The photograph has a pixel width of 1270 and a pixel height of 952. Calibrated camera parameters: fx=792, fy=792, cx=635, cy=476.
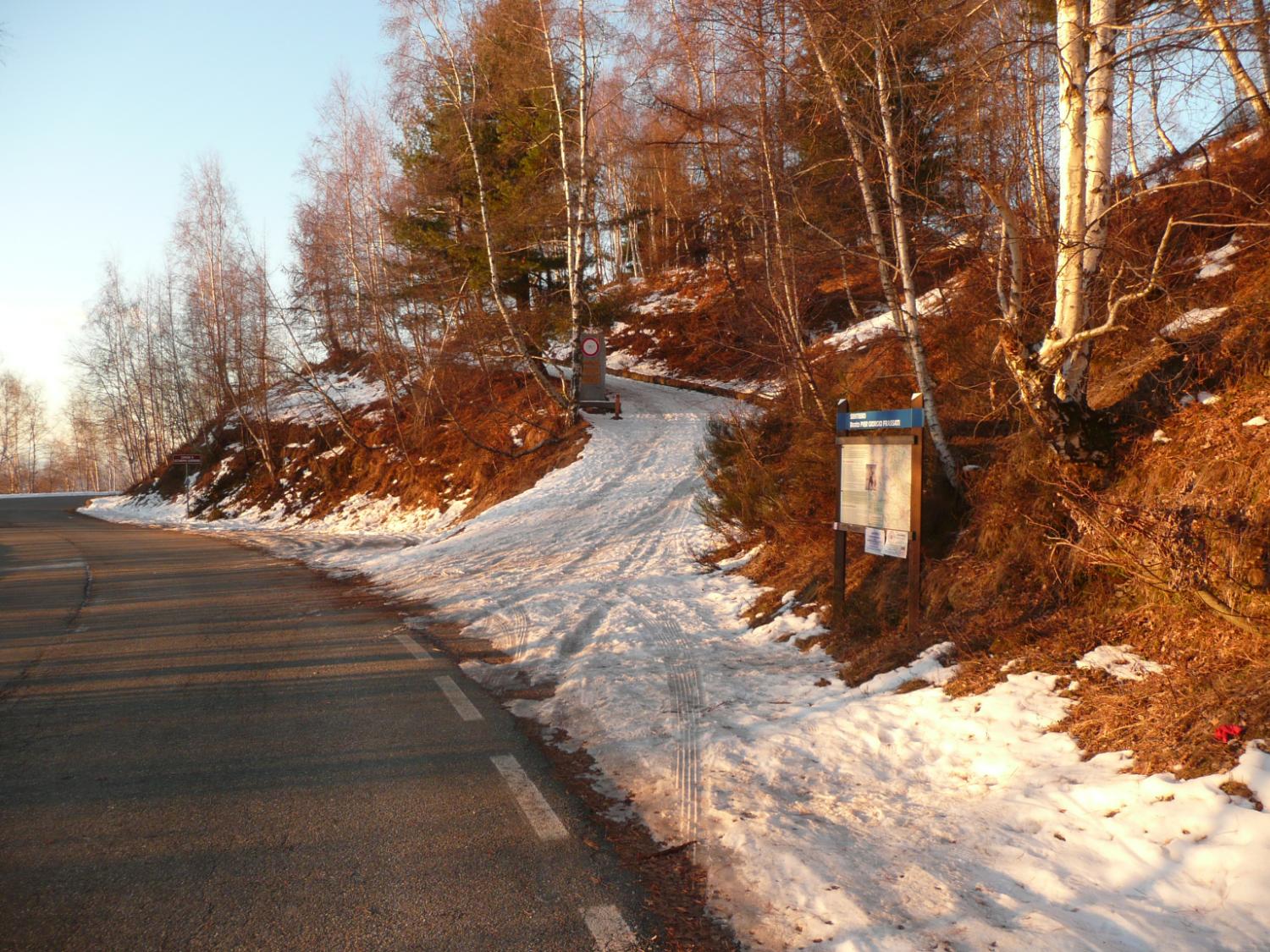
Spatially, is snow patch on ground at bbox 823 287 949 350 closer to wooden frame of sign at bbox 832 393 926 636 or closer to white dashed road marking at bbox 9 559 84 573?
wooden frame of sign at bbox 832 393 926 636

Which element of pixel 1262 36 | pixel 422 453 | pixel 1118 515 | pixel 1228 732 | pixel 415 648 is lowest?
pixel 415 648

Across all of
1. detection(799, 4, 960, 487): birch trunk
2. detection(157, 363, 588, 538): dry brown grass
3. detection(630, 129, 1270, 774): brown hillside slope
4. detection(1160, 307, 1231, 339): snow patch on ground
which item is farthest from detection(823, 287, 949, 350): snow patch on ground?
detection(157, 363, 588, 538): dry brown grass

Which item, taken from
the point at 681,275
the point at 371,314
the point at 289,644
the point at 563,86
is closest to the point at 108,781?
the point at 289,644

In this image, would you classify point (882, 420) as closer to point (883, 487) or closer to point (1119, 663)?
point (883, 487)

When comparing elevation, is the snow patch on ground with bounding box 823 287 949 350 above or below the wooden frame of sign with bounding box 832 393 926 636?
above

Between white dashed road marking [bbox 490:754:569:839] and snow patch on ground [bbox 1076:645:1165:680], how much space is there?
361 cm

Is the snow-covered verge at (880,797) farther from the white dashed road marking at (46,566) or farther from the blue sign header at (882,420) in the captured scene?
the white dashed road marking at (46,566)

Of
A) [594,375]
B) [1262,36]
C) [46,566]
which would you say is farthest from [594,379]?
[1262,36]

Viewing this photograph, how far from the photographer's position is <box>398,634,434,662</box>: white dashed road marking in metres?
7.89

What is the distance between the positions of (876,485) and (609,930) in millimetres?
4957

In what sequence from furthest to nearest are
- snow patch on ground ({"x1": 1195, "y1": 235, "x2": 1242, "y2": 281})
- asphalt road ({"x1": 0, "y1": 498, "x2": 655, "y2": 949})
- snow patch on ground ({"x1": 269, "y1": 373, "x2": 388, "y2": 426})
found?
snow patch on ground ({"x1": 269, "y1": 373, "x2": 388, "y2": 426}), snow patch on ground ({"x1": 1195, "y1": 235, "x2": 1242, "y2": 281}), asphalt road ({"x1": 0, "y1": 498, "x2": 655, "y2": 949})

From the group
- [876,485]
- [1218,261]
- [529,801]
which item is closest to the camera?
[529,801]

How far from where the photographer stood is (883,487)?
7.16 m

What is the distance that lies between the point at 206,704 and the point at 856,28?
863 cm
